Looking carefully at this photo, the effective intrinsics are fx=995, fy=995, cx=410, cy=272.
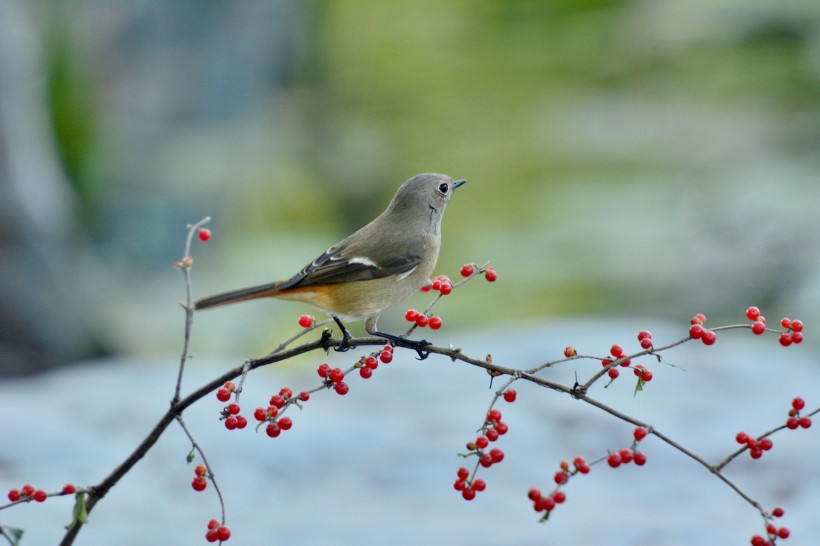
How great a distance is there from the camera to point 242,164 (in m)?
6.40

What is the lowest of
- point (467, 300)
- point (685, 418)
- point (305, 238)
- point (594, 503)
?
point (594, 503)

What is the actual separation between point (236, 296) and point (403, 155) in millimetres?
5157

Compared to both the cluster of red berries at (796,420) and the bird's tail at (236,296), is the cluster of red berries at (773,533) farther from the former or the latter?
the bird's tail at (236,296)

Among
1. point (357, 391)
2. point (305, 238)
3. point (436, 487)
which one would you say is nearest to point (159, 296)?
point (305, 238)

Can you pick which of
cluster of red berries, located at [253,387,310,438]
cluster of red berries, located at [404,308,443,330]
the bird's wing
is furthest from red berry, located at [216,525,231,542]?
the bird's wing

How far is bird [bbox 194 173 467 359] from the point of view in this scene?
2092 mm

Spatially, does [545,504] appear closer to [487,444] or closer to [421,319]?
[487,444]

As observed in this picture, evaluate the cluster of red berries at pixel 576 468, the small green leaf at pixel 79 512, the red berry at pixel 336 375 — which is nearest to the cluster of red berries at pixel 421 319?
the red berry at pixel 336 375

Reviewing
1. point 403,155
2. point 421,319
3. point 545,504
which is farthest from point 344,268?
point 403,155

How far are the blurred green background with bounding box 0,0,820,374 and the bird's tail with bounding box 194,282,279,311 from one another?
2.57m

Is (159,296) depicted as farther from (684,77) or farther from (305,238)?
(684,77)

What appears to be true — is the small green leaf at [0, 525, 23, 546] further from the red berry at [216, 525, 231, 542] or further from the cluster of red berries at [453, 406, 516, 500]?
the cluster of red berries at [453, 406, 516, 500]

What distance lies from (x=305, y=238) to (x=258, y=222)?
445 mm

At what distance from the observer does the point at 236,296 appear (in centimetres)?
179
